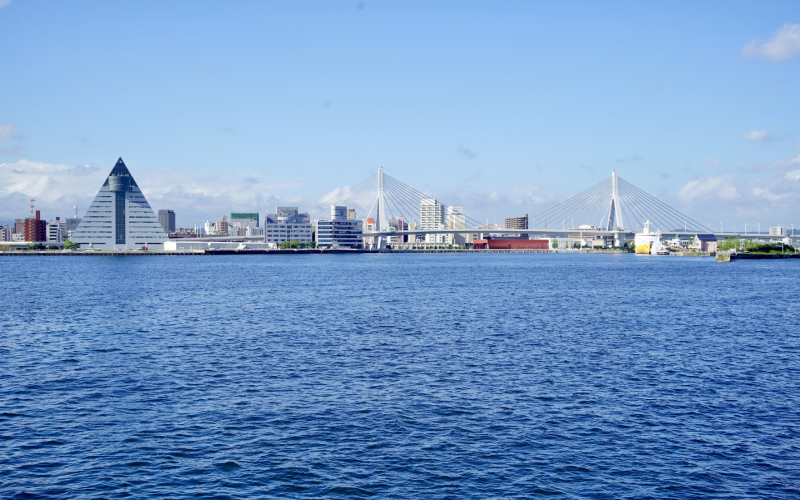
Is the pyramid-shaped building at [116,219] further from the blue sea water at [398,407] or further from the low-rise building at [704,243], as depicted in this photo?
the low-rise building at [704,243]

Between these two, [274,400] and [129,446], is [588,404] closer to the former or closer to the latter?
[274,400]

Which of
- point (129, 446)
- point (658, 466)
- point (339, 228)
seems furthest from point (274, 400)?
point (339, 228)

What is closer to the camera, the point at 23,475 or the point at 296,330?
the point at 23,475

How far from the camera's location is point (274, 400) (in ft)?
53.2

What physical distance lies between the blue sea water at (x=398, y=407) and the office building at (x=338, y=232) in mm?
155466

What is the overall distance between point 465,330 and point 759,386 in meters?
12.8

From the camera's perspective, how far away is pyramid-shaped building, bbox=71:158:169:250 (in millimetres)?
153875

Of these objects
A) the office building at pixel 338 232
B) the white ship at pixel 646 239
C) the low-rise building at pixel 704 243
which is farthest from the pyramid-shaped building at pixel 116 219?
the low-rise building at pixel 704 243

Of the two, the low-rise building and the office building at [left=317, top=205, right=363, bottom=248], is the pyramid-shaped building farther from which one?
the low-rise building

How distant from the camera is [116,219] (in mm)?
154500

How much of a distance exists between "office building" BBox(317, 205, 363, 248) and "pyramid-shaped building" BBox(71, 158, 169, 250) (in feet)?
165

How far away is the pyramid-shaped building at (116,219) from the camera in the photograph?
15388 cm

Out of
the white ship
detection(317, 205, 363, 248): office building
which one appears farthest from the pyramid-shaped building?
the white ship

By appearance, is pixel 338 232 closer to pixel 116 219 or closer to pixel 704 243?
pixel 116 219
